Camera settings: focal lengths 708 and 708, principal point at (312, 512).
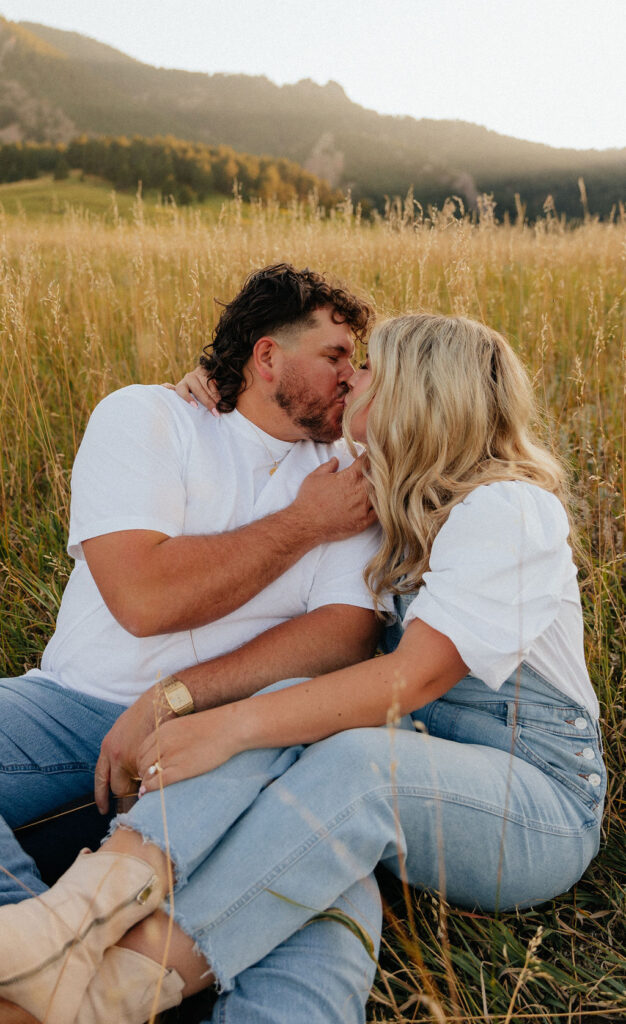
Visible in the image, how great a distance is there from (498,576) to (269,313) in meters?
1.41

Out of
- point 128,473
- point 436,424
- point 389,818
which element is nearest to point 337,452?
point 436,424

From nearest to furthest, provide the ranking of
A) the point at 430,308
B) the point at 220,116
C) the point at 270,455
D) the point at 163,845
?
the point at 163,845, the point at 270,455, the point at 430,308, the point at 220,116

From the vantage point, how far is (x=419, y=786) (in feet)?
4.90

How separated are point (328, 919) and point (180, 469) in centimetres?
127

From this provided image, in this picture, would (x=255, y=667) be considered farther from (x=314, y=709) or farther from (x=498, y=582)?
(x=498, y=582)

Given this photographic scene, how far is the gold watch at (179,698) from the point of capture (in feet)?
6.11

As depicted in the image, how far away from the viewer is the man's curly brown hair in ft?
8.21

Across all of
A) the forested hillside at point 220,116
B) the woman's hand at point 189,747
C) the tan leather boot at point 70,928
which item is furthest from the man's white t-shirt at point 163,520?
the forested hillside at point 220,116

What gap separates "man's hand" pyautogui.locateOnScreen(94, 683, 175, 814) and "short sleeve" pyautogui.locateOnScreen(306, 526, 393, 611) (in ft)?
1.84

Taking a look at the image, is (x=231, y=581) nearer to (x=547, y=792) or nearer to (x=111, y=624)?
(x=111, y=624)

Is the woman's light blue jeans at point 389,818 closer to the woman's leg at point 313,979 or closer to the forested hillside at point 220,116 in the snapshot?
the woman's leg at point 313,979

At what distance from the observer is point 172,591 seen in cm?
193

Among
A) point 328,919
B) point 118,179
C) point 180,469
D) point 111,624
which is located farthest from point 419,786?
point 118,179

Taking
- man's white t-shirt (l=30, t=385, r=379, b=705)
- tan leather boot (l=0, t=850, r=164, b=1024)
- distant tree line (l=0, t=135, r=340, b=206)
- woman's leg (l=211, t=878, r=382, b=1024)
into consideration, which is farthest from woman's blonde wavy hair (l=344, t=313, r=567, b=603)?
distant tree line (l=0, t=135, r=340, b=206)
